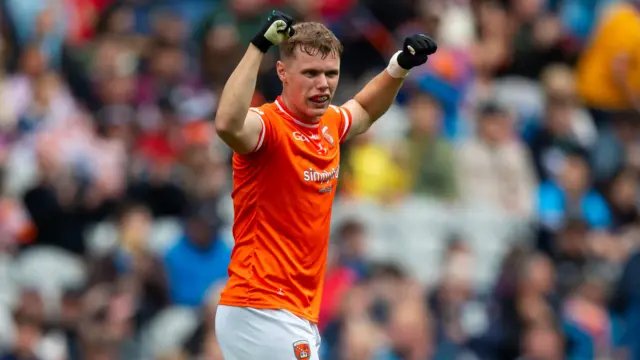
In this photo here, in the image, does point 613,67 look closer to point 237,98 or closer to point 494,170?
point 494,170

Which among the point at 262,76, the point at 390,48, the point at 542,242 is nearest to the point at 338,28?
the point at 390,48

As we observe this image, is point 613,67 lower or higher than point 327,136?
higher


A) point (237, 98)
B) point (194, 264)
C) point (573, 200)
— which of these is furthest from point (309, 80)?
point (573, 200)

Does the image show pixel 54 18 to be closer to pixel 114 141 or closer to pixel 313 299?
pixel 114 141

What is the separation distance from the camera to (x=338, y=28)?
15.7m

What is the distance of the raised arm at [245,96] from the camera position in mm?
6633

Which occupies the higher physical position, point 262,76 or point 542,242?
point 262,76

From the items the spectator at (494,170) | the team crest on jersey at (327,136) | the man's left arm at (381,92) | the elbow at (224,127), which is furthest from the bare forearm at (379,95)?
the spectator at (494,170)

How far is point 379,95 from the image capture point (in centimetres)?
779

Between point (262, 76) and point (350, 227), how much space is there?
2.58 metres

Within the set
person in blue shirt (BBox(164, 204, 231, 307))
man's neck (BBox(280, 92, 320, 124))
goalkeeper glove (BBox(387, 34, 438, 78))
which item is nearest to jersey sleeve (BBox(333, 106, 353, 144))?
goalkeeper glove (BBox(387, 34, 438, 78))

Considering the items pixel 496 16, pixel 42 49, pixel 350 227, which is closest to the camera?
pixel 350 227

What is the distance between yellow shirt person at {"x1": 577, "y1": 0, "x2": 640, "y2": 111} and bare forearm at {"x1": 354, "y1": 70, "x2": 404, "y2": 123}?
7.80 metres

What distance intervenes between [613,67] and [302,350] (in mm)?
8994
